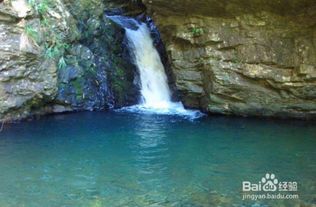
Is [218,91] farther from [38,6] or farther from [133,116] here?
[38,6]

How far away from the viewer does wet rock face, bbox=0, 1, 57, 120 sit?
980cm

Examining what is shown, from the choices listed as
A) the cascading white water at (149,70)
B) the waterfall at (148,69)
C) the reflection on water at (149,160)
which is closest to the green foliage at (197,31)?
the reflection on water at (149,160)

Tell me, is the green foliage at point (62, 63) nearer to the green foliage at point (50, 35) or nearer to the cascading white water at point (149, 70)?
the green foliage at point (50, 35)

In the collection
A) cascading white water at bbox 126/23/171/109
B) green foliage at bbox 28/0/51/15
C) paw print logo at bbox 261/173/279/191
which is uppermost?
Answer: green foliage at bbox 28/0/51/15

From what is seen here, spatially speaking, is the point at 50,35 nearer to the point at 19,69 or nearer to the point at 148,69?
the point at 19,69

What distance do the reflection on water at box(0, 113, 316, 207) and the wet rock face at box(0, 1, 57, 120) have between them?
1.72 ft

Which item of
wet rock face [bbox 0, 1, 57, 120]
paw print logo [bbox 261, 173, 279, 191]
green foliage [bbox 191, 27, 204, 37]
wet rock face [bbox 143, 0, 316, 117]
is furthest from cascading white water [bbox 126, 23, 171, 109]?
paw print logo [bbox 261, 173, 279, 191]

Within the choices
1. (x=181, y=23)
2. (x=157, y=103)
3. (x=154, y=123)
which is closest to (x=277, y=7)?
(x=181, y=23)

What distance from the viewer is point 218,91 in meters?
10.7

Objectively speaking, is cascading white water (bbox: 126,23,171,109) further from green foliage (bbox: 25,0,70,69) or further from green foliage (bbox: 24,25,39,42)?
green foliage (bbox: 24,25,39,42)

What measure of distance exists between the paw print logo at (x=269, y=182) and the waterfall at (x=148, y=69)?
5.86 meters

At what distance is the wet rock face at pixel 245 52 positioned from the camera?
31.8 ft

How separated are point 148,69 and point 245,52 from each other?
12.0ft

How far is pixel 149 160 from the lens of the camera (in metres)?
7.29
